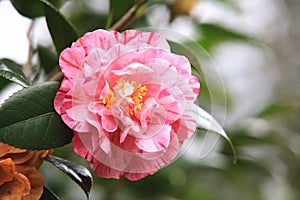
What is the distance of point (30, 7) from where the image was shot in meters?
0.77

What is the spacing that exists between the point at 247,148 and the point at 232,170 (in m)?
0.06

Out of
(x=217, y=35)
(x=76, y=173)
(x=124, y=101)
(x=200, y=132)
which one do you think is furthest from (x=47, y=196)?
(x=217, y=35)

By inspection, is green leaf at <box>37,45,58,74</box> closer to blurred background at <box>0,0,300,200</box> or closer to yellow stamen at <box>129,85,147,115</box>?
blurred background at <box>0,0,300,200</box>

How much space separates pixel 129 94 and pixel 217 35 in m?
0.74

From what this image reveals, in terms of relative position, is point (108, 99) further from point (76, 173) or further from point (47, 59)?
Result: point (47, 59)

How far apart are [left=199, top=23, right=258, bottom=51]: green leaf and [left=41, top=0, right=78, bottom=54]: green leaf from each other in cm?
56

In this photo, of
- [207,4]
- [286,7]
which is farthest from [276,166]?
[286,7]

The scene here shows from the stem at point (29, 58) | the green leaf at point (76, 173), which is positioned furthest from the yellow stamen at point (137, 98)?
the stem at point (29, 58)

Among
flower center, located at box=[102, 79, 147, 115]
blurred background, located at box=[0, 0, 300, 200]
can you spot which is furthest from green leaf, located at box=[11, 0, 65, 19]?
flower center, located at box=[102, 79, 147, 115]

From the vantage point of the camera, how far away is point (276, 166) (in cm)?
145

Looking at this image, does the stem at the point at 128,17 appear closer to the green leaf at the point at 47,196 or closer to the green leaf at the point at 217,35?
the green leaf at the point at 47,196

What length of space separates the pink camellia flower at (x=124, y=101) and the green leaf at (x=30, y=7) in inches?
9.1

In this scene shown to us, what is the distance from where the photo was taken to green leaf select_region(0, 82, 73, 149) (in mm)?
544

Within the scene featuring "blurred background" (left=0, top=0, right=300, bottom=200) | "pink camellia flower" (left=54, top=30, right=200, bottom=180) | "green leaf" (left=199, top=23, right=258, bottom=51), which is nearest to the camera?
"pink camellia flower" (left=54, top=30, right=200, bottom=180)
